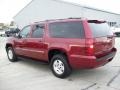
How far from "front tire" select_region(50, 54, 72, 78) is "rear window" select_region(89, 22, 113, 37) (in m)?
1.26

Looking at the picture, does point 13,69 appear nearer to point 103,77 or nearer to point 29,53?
point 29,53

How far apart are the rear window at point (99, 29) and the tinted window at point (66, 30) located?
0.36 m

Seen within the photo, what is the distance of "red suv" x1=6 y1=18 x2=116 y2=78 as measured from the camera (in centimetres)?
529

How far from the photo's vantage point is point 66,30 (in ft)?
19.3

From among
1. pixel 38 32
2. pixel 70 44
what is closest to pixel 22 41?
pixel 38 32

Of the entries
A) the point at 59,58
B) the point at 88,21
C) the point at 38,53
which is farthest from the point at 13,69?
the point at 88,21

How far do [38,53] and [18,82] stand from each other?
135 centimetres

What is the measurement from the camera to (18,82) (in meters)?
5.90

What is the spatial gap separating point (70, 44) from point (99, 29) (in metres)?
1.03

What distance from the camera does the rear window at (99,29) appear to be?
5.50m

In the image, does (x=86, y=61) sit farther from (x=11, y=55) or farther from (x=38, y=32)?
(x=11, y=55)

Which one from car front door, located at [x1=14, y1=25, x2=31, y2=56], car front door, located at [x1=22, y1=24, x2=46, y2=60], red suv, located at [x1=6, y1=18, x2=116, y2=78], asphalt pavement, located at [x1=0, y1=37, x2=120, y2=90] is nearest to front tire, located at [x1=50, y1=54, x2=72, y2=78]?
red suv, located at [x1=6, y1=18, x2=116, y2=78]

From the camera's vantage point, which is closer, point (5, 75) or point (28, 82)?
point (28, 82)

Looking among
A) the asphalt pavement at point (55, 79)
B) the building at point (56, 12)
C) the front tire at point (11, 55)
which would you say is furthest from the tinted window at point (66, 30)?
the building at point (56, 12)
